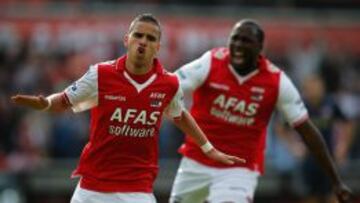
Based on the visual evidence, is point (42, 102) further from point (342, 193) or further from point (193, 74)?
point (342, 193)

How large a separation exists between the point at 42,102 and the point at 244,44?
9.03 feet

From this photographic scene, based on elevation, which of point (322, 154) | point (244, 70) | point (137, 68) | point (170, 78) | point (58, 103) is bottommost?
point (322, 154)

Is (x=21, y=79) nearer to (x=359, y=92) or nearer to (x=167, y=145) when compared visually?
(x=167, y=145)

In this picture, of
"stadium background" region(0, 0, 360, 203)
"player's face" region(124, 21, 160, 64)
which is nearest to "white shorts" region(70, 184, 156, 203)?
"player's face" region(124, 21, 160, 64)

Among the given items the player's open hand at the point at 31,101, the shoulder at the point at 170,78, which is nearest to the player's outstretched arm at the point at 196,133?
the shoulder at the point at 170,78

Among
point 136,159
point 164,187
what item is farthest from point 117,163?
point 164,187

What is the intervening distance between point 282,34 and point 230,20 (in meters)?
0.91

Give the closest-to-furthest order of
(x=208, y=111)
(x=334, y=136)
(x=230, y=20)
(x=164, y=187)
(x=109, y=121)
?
1. (x=109, y=121)
2. (x=208, y=111)
3. (x=334, y=136)
4. (x=164, y=187)
5. (x=230, y=20)

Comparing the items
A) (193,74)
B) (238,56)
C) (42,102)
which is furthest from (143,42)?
(238,56)

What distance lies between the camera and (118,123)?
8820 mm

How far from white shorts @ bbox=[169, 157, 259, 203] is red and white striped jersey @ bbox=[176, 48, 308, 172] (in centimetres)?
8

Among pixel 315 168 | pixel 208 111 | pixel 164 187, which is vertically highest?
pixel 208 111

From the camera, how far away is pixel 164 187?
1656cm

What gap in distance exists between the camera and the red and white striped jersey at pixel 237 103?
1073cm
